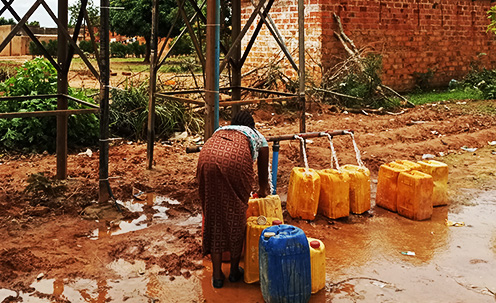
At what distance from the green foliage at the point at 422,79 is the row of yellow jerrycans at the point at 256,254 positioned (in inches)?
467

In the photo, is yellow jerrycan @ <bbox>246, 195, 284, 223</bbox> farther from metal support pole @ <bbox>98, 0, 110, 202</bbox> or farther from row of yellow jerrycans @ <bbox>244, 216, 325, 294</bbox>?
metal support pole @ <bbox>98, 0, 110, 202</bbox>

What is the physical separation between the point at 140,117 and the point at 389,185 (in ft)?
16.7

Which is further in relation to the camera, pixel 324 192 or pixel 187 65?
pixel 187 65

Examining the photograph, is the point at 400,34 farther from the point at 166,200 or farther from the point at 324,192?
the point at 166,200

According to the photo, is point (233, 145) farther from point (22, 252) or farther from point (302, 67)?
point (302, 67)

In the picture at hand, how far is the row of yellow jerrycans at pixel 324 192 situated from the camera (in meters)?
6.10

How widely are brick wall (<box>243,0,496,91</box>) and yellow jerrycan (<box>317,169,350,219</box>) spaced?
622 centimetres

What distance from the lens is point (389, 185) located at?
6668mm

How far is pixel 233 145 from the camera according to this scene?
4.73 metres

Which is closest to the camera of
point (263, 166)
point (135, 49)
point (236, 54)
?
point (263, 166)

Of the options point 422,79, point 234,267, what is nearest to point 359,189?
point 234,267

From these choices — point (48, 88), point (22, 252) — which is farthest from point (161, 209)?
point (48, 88)

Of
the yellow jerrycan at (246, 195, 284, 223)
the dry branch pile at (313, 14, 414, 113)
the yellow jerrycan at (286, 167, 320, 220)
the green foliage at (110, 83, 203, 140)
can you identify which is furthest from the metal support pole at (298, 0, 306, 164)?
the dry branch pile at (313, 14, 414, 113)

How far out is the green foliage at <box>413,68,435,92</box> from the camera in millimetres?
15664
